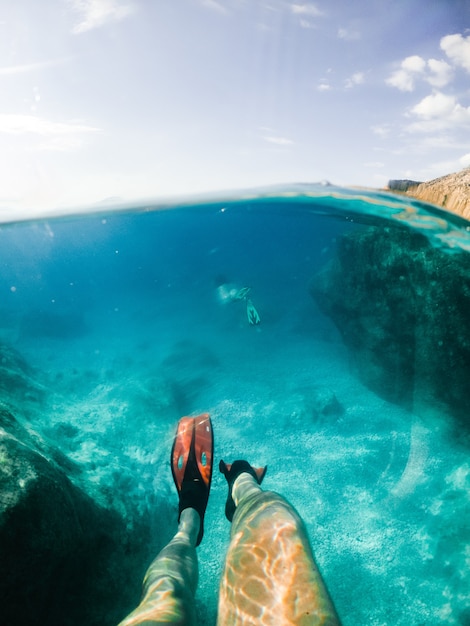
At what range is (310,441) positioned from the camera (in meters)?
9.70

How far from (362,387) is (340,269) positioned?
5.32m

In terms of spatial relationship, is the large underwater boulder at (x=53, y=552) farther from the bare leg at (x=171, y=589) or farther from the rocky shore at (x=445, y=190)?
the rocky shore at (x=445, y=190)

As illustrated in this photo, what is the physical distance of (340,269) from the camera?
13.4 meters

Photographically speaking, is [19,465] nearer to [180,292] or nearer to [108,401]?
[108,401]

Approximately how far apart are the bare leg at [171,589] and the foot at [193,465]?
3.18 ft

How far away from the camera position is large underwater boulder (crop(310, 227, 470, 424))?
839 cm

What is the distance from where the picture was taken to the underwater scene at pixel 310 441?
430 cm

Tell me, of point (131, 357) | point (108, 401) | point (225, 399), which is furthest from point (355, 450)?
point (131, 357)

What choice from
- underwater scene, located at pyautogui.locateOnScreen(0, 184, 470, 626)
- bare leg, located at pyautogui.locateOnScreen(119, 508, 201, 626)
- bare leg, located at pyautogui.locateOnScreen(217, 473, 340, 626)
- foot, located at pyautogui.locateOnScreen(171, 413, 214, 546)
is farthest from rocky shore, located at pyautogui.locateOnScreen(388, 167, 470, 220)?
bare leg, located at pyautogui.locateOnScreen(119, 508, 201, 626)

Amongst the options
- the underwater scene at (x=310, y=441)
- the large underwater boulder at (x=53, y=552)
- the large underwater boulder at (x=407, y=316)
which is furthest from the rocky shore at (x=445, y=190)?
the large underwater boulder at (x=53, y=552)

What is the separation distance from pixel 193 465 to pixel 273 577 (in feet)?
13.5

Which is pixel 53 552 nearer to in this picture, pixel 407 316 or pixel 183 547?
pixel 183 547

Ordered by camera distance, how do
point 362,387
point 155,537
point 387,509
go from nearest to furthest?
point 155,537 < point 387,509 < point 362,387

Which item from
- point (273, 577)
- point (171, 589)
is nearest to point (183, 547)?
point (171, 589)
